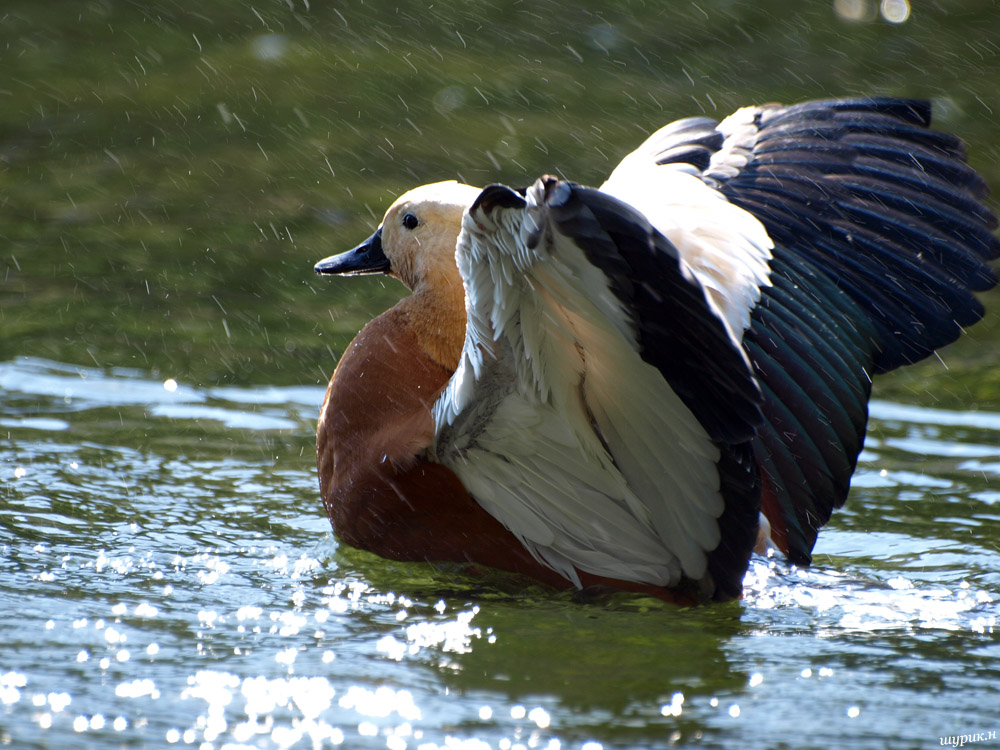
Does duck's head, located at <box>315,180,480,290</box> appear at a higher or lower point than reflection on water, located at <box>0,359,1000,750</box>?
higher

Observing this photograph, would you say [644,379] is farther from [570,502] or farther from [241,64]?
[241,64]

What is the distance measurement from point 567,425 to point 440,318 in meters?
0.85

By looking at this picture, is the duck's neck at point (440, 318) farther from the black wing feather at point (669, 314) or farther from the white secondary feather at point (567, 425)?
the black wing feather at point (669, 314)

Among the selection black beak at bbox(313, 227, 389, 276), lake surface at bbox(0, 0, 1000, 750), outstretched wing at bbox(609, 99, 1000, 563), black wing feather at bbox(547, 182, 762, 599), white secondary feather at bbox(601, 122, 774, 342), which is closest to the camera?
black wing feather at bbox(547, 182, 762, 599)

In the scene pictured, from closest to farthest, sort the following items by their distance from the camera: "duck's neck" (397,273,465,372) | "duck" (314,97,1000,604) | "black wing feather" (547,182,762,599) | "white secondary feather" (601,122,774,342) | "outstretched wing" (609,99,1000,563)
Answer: "black wing feather" (547,182,762,599)
"duck" (314,97,1000,604)
"white secondary feather" (601,122,774,342)
"outstretched wing" (609,99,1000,563)
"duck's neck" (397,273,465,372)

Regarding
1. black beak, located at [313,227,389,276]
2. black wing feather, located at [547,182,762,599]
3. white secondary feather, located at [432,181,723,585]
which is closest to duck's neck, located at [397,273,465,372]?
black beak, located at [313,227,389,276]

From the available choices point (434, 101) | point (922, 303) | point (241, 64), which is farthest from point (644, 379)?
point (241, 64)

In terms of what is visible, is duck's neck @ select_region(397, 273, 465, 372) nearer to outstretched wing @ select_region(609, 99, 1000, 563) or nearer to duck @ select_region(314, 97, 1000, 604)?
duck @ select_region(314, 97, 1000, 604)

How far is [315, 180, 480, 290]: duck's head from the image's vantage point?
4.04 m

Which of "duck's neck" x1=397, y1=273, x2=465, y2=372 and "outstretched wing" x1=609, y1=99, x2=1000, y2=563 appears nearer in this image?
"outstretched wing" x1=609, y1=99, x2=1000, y2=563

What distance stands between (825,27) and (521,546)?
729cm

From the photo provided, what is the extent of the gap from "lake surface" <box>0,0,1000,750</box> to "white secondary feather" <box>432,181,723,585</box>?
0.21m

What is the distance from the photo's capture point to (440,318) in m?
3.99

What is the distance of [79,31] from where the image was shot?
9484 millimetres
